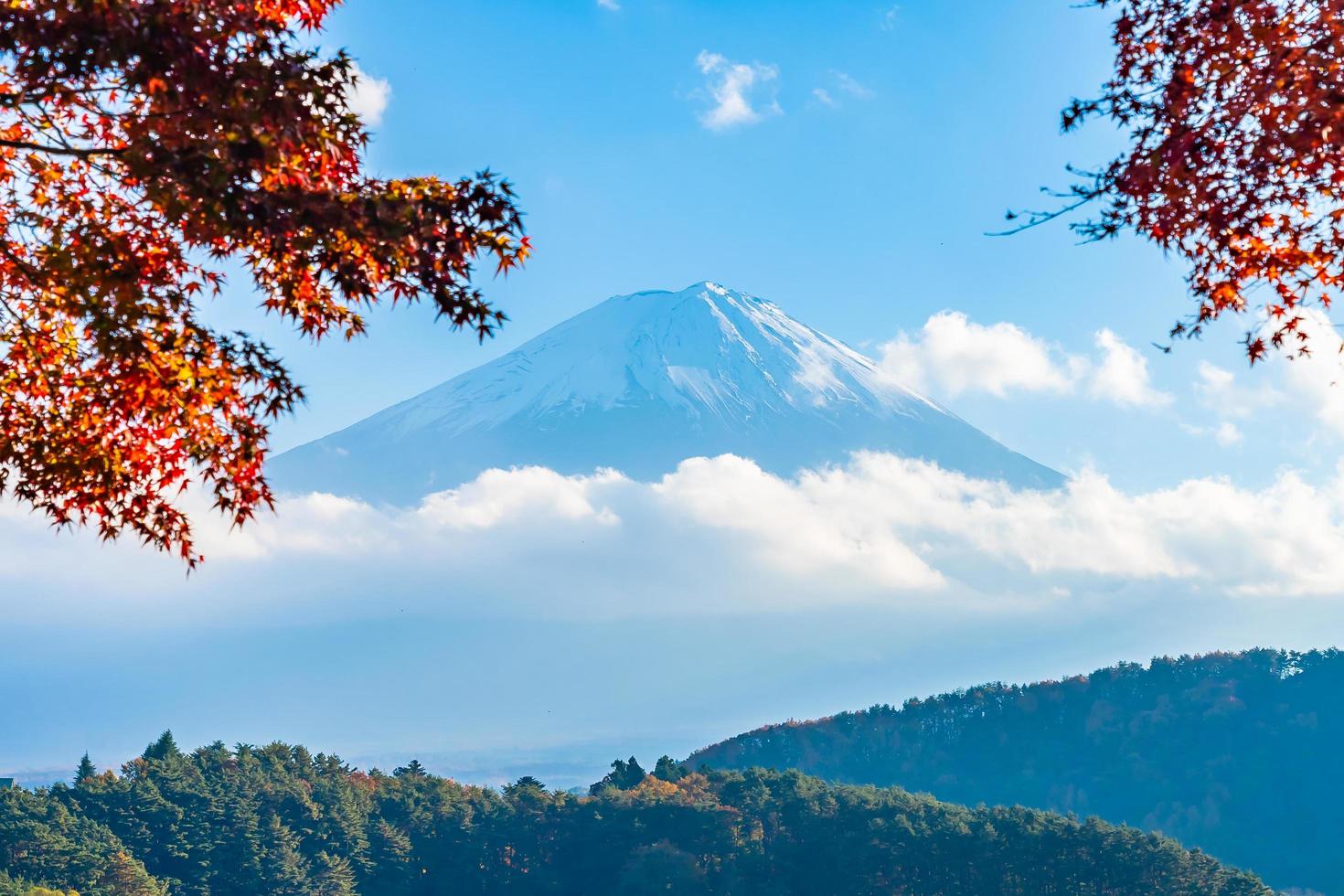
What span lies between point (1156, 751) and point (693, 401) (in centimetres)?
10370

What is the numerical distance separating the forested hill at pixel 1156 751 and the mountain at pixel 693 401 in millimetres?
87254

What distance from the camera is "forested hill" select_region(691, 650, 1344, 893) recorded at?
204 ft

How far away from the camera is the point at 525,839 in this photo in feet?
152

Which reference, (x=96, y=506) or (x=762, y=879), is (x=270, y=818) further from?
(x=96, y=506)

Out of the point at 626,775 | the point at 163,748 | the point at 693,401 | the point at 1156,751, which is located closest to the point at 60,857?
the point at 163,748

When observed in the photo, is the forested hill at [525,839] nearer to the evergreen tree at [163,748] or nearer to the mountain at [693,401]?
the evergreen tree at [163,748]

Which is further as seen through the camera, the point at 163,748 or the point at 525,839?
the point at 163,748

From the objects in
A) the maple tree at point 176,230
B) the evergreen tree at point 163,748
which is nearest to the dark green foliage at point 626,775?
the evergreen tree at point 163,748

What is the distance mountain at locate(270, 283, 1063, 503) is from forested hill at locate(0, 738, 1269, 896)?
116076 mm

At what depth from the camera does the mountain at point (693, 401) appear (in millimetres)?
165875

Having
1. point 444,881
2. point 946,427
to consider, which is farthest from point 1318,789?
point 946,427

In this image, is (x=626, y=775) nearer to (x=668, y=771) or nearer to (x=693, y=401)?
(x=668, y=771)

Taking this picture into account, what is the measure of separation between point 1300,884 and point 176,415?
66774 mm

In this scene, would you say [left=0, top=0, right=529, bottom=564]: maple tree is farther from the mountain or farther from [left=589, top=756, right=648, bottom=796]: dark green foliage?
the mountain
